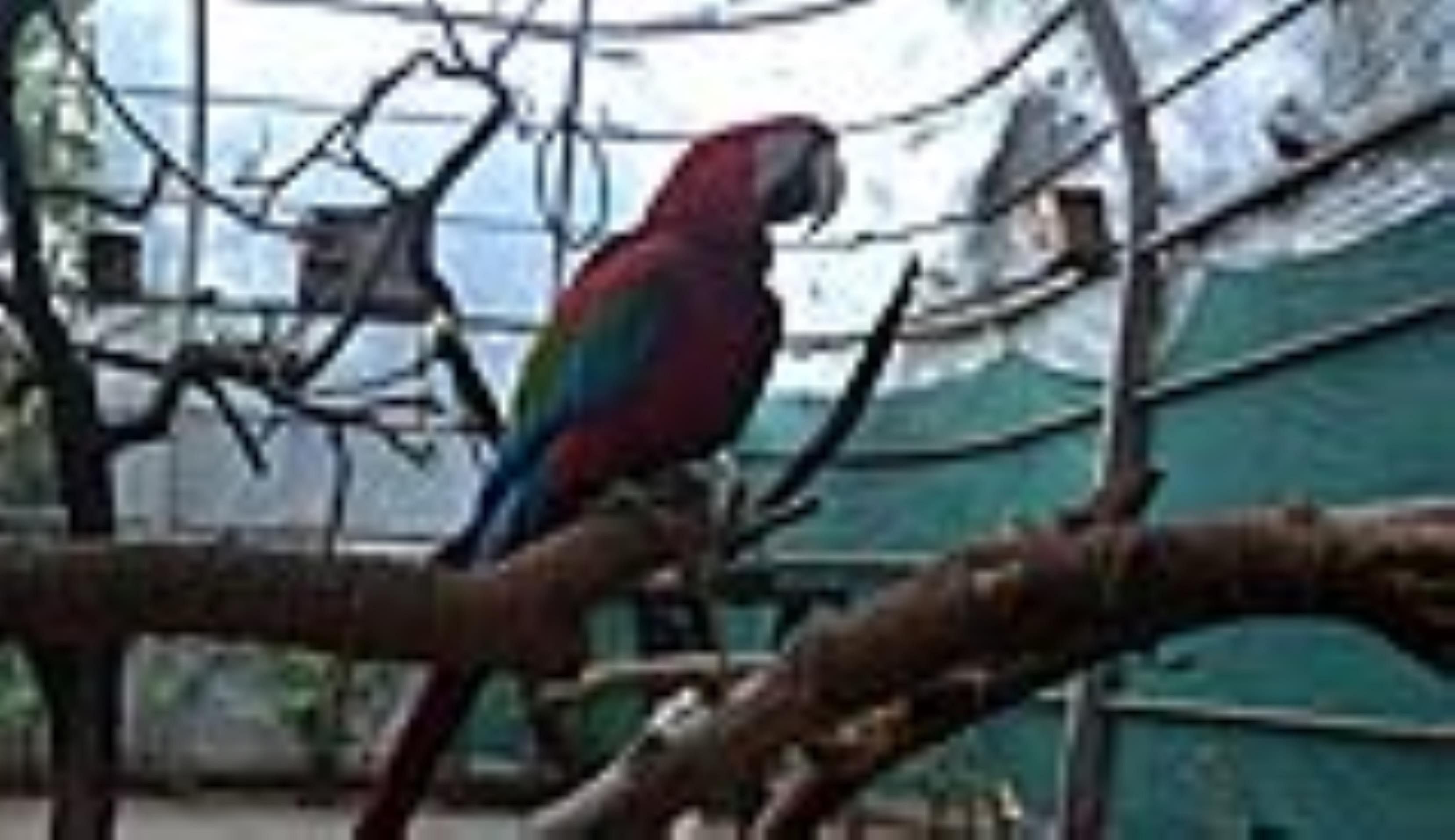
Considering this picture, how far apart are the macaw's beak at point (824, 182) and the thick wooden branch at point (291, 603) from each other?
5.73 ft

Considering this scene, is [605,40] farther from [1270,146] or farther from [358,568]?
[358,568]

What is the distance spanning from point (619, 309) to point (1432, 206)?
1.44 m

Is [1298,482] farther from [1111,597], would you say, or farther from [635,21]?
[635,21]

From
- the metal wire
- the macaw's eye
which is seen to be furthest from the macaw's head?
the metal wire

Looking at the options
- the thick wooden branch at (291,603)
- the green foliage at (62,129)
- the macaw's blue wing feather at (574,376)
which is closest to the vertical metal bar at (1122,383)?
the macaw's blue wing feather at (574,376)

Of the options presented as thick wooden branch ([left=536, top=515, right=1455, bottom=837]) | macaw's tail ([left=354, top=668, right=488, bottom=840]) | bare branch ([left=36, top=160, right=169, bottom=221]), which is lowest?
macaw's tail ([left=354, top=668, right=488, bottom=840])

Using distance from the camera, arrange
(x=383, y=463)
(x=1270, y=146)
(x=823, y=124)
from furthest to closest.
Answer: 1. (x=383, y=463)
2. (x=1270, y=146)
3. (x=823, y=124)

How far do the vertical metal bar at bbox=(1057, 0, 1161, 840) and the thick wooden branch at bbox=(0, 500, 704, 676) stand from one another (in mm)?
3404

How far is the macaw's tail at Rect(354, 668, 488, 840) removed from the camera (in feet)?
6.33

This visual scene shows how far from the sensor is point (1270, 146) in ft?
15.6

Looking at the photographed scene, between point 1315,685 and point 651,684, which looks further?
point 1315,685

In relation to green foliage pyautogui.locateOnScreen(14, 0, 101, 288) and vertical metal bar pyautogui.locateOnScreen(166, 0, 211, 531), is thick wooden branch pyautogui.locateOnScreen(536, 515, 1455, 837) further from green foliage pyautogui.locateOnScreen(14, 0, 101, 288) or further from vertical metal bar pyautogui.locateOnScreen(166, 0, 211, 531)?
vertical metal bar pyautogui.locateOnScreen(166, 0, 211, 531)

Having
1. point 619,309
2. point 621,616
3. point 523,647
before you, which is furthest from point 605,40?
point 523,647

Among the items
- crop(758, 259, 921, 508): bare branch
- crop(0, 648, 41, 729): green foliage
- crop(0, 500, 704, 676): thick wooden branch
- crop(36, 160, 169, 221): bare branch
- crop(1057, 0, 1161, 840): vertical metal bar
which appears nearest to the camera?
crop(0, 500, 704, 676): thick wooden branch
